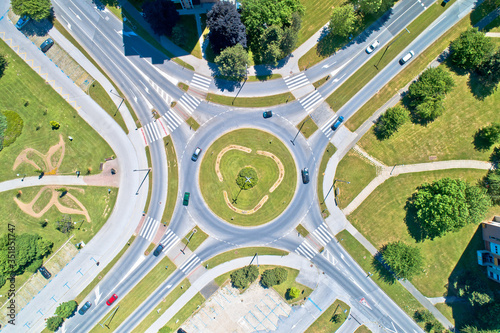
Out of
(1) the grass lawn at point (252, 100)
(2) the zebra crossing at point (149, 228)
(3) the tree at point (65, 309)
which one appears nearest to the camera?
(3) the tree at point (65, 309)

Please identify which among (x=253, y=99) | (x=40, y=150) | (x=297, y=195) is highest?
(x=40, y=150)

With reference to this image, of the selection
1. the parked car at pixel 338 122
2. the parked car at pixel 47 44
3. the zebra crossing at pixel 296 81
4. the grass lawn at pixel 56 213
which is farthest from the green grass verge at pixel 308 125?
the parked car at pixel 47 44

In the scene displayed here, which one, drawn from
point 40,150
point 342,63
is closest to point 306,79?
point 342,63

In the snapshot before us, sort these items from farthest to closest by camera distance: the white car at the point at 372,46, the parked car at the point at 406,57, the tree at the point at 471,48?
the white car at the point at 372,46, the parked car at the point at 406,57, the tree at the point at 471,48

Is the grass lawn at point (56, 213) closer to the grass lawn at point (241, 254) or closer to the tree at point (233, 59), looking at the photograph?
the grass lawn at point (241, 254)

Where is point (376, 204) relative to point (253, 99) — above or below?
below

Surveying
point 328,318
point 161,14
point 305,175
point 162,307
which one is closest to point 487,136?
point 305,175

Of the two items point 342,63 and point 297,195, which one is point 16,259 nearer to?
point 297,195

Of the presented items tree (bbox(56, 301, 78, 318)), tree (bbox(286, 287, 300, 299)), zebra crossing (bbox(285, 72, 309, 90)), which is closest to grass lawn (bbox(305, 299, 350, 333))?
tree (bbox(286, 287, 300, 299))
